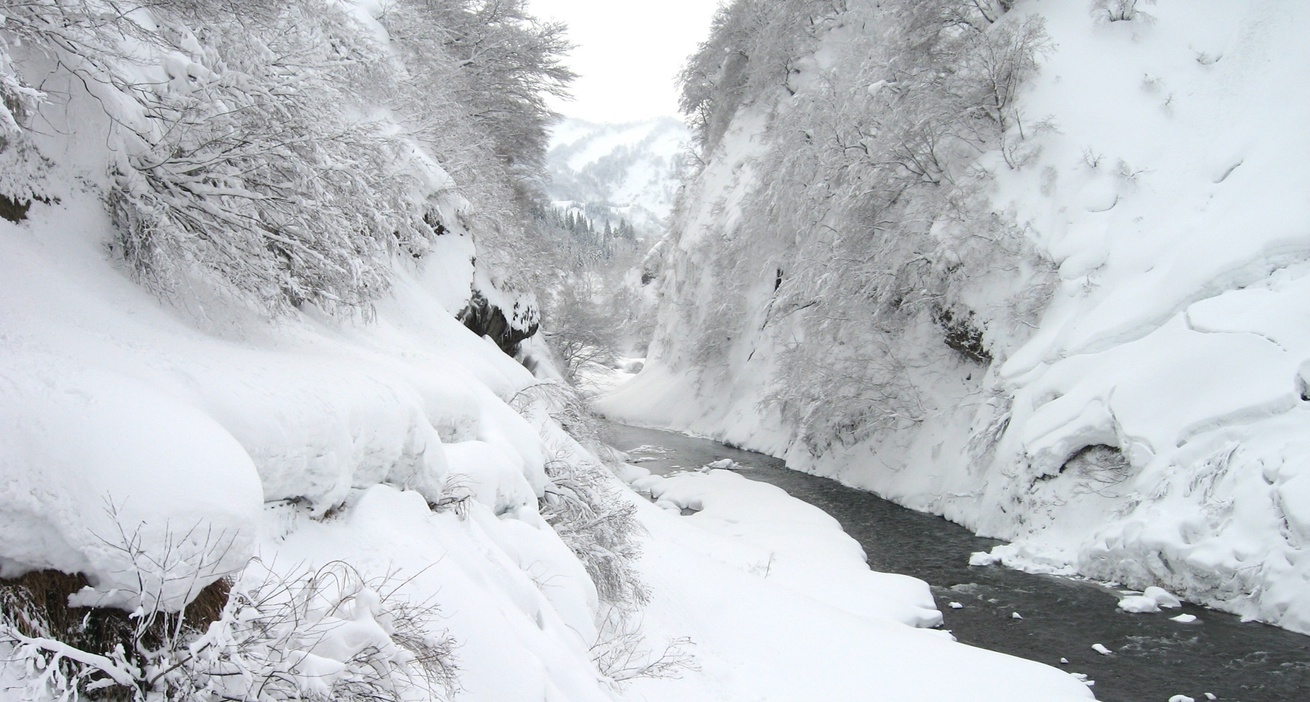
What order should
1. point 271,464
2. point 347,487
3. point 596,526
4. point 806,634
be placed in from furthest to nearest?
point 806,634, point 596,526, point 347,487, point 271,464

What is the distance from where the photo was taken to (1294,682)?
688cm

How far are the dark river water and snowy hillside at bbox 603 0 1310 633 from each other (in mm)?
650

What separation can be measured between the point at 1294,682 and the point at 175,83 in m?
11.4

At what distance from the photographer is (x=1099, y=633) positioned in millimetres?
8406

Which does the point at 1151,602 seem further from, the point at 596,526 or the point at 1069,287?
the point at 596,526

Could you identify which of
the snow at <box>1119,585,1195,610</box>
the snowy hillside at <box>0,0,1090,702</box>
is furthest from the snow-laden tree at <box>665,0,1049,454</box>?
the snowy hillside at <box>0,0,1090,702</box>

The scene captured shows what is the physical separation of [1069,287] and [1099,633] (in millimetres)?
7458

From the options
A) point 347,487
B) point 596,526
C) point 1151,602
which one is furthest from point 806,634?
point 347,487

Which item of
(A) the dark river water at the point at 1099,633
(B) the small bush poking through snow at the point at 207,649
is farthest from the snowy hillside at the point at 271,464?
(A) the dark river water at the point at 1099,633

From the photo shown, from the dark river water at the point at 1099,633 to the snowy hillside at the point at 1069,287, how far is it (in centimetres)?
65

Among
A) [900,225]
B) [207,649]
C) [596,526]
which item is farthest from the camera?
[900,225]

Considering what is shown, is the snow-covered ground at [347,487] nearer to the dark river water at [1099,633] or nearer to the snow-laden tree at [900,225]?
the dark river water at [1099,633]

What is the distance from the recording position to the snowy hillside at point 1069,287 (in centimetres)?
951

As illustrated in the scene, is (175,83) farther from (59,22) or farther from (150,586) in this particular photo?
(150,586)
